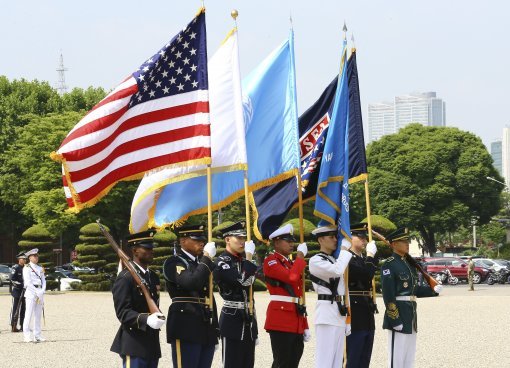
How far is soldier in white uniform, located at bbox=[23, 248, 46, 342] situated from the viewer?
67.5ft

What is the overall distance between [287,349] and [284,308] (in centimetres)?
43

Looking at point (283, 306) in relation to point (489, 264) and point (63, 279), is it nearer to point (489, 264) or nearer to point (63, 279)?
point (63, 279)

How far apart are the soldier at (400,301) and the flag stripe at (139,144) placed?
8.26 feet

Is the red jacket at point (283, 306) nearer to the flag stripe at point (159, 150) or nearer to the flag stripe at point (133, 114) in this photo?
the flag stripe at point (159, 150)

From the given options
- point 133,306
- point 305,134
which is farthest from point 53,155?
point 305,134

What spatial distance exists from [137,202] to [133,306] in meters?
2.44

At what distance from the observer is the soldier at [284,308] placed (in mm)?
11281

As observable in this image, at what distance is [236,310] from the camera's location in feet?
36.4

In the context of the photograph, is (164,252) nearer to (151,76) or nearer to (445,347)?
(445,347)

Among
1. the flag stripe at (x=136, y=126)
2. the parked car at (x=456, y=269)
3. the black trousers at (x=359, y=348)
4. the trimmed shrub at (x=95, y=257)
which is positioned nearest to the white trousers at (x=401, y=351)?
the black trousers at (x=359, y=348)

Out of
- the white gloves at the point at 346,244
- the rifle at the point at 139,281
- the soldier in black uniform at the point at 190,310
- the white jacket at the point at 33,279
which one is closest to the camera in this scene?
the rifle at the point at 139,281

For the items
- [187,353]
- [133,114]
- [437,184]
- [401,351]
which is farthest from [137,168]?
[437,184]

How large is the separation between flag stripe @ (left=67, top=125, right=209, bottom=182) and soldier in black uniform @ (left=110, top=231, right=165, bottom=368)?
176cm

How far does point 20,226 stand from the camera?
64375 mm
